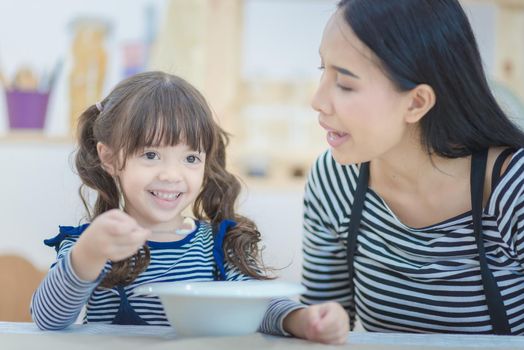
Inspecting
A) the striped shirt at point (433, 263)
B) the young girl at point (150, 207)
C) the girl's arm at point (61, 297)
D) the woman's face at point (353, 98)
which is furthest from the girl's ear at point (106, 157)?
the striped shirt at point (433, 263)

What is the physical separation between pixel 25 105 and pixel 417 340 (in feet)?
7.07

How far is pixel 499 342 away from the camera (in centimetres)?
96

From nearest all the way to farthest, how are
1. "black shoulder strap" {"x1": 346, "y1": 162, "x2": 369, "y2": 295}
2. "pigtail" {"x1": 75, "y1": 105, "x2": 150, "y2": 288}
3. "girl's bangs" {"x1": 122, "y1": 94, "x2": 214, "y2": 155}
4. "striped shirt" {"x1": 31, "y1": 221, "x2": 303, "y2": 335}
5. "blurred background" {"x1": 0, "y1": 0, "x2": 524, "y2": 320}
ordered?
1. "striped shirt" {"x1": 31, "y1": 221, "x2": 303, "y2": 335}
2. "girl's bangs" {"x1": 122, "y1": 94, "x2": 214, "y2": 155}
3. "pigtail" {"x1": 75, "y1": 105, "x2": 150, "y2": 288}
4. "black shoulder strap" {"x1": 346, "y1": 162, "x2": 369, "y2": 295}
5. "blurred background" {"x1": 0, "y1": 0, "x2": 524, "y2": 320}

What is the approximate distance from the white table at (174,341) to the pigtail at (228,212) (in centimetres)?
21

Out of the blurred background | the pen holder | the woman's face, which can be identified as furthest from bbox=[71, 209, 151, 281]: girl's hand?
the pen holder

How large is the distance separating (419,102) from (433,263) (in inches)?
10.6

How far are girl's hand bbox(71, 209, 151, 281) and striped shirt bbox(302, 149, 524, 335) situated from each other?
51 cm

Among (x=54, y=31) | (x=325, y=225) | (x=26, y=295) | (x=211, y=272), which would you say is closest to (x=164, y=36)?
(x=54, y=31)

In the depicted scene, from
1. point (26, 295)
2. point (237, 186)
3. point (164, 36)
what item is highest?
point (164, 36)

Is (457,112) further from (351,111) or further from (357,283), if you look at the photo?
(357,283)

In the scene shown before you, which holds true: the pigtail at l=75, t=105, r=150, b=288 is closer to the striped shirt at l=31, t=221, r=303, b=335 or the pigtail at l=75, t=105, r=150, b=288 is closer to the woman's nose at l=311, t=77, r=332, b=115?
the striped shirt at l=31, t=221, r=303, b=335

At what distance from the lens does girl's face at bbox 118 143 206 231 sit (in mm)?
1078

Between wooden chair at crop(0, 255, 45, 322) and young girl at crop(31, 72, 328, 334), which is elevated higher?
young girl at crop(31, 72, 328, 334)

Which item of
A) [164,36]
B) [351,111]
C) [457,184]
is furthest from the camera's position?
[164,36]
